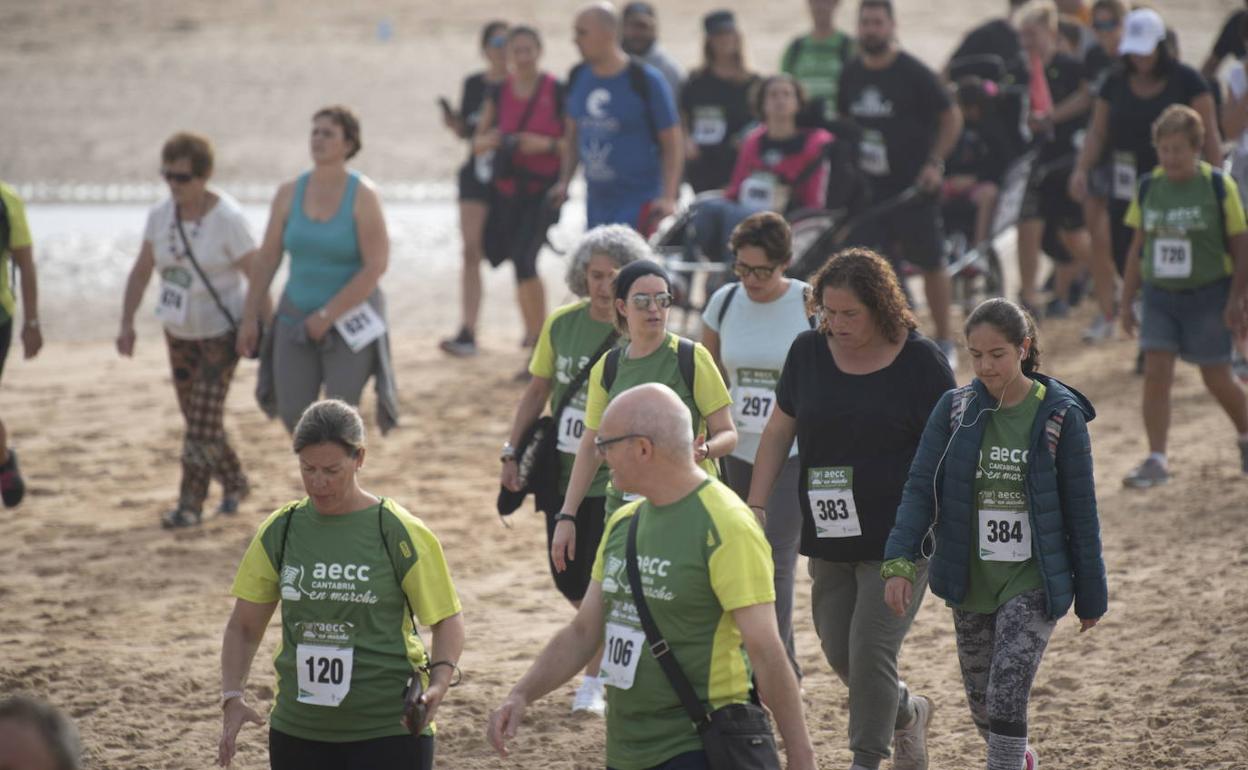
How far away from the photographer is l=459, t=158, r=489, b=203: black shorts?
530 inches

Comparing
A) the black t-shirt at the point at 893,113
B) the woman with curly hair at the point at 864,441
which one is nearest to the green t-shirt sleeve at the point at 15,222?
the woman with curly hair at the point at 864,441

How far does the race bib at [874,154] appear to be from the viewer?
503 inches

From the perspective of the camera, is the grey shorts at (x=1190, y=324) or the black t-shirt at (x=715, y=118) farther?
the black t-shirt at (x=715, y=118)

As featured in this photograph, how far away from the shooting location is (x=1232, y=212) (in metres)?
8.87

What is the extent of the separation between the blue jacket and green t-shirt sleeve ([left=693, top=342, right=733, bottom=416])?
870 mm

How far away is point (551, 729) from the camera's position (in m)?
6.86

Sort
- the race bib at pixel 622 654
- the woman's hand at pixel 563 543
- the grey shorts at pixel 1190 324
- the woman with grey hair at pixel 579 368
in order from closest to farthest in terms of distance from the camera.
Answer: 1. the race bib at pixel 622 654
2. the woman's hand at pixel 563 543
3. the woman with grey hair at pixel 579 368
4. the grey shorts at pixel 1190 324

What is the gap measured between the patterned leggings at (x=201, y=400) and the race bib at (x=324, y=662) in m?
4.87

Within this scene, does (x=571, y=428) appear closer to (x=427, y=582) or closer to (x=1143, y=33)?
(x=427, y=582)

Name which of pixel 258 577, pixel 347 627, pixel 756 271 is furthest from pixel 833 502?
pixel 258 577

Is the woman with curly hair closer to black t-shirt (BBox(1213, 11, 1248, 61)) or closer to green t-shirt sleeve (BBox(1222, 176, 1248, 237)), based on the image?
green t-shirt sleeve (BBox(1222, 176, 1248, 237))

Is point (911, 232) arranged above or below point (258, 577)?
above

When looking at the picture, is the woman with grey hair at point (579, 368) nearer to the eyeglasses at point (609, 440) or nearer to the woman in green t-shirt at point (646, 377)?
the woman in green t-shirt at point (646, 377)

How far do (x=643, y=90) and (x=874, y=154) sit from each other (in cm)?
215
